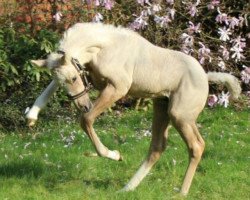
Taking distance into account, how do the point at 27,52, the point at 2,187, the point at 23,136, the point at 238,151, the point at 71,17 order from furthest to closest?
1. the point at 71,17
2. the point at 27,52
3. the point at 23,136
4. the point at 238,151
5. the point at 2,187

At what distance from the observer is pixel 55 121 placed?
9.45 meters

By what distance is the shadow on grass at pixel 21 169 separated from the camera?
650 cm

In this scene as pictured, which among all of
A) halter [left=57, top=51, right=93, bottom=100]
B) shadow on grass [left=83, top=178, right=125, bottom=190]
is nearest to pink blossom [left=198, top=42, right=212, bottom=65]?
shadow on grass [left=83, top=178, right=125, bottom=190]

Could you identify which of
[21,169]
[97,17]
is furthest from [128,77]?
[97,17]

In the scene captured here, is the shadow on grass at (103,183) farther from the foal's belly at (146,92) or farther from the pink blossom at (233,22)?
the pink blossom at (233,22)

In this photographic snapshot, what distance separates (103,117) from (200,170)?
312 cm

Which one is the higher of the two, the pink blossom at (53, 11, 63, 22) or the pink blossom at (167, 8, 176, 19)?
the pink blossom at (167, 8, 176, 19)

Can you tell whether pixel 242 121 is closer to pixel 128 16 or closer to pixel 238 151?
pixel 238 151

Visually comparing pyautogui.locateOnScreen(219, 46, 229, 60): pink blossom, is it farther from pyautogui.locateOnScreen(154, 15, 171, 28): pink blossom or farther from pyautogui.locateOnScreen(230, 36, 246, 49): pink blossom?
pyautogui.locateOnScreen(154, 15, 171, 28): pink blossom

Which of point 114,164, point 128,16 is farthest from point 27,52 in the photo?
point 114,164

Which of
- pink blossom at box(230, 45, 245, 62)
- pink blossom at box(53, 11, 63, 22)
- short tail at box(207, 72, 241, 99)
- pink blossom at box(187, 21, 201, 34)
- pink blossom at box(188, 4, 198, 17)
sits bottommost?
pink blossom at box(230, 45, 245, 62)

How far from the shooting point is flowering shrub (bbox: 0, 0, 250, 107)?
10.0 m

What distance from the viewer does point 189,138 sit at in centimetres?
601

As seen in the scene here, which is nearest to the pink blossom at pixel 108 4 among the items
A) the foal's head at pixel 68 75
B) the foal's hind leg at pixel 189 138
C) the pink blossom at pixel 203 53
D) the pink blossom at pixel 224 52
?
the pink blossom at pixel 203 53
